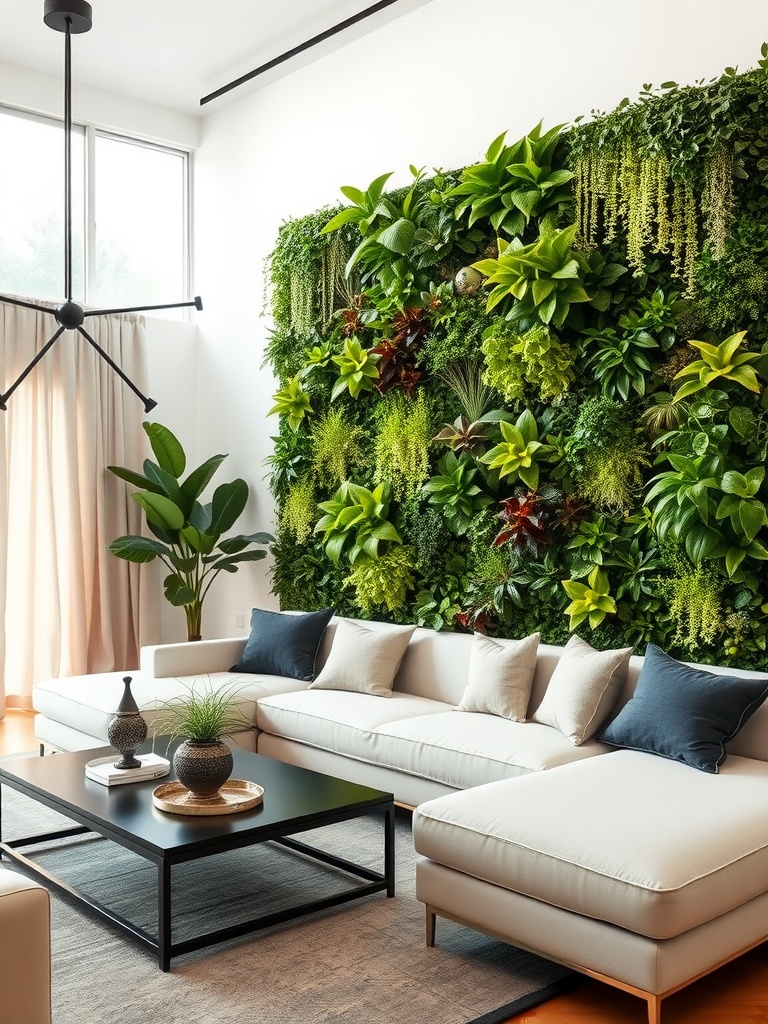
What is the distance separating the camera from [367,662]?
4.67m

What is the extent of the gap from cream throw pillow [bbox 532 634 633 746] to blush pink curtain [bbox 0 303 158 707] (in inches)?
138

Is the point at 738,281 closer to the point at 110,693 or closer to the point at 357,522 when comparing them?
the point at 357,522

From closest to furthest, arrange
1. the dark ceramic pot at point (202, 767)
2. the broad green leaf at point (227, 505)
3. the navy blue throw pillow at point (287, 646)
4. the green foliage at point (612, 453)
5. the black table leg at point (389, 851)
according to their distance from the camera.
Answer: the dark ceramic pot at point (202, 767)
the black table leg at point (389, 851)
the green foliage at point (612, 453)
the navy blue throw pillow at point (287, 646)
the broad green leaf at point (227, 505)

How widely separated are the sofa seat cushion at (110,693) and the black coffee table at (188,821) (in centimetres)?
66

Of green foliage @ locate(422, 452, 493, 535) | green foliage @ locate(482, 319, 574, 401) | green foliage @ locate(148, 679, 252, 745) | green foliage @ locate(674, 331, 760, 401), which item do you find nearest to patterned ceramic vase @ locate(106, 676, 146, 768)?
green foliage @ locate(148, 679, 252, 745)

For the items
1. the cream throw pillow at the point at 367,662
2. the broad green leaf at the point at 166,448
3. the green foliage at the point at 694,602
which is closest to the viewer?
the green foliage at the point at 694,602

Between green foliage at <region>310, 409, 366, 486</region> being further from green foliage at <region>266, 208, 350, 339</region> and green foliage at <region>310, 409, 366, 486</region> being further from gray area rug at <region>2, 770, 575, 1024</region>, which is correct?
gray area rug at <region>2, 770, 575, 1024</region>

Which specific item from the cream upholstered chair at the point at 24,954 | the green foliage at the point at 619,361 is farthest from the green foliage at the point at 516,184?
the cream upholstered chair at the point at 24,954

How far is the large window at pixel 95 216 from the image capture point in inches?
Answer: 243

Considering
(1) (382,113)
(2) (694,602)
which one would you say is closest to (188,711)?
(2) (694,602)

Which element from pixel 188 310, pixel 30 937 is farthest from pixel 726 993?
pixel 188 310

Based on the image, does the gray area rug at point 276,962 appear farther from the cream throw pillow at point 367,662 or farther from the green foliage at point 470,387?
the green foliage at point 470,387

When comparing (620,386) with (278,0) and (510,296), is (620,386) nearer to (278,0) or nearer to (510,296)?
(510,296)

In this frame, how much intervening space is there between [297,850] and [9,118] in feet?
15.9
